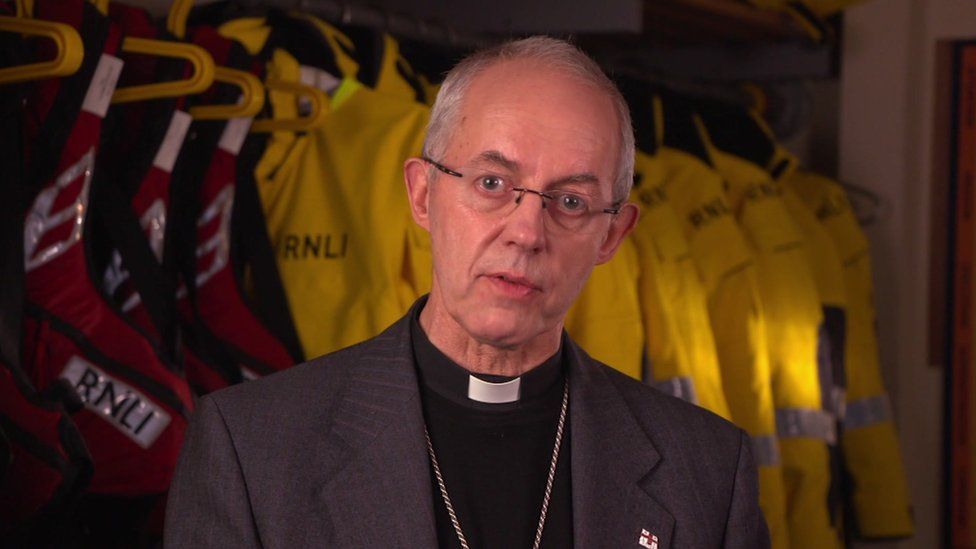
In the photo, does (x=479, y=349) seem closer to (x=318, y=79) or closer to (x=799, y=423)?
(x=318, y=79)

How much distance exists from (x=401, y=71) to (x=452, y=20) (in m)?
0.34

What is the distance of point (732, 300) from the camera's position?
271 cm

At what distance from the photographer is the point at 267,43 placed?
6.72ft

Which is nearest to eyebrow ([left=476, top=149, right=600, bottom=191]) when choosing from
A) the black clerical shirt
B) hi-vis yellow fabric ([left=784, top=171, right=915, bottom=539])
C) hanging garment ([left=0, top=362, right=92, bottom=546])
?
the black clerical shirt

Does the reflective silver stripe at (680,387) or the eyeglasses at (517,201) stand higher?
the eyeglasses at (517,201)

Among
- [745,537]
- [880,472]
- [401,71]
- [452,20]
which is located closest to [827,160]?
[880,472]

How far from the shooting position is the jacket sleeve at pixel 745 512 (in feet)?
4.61

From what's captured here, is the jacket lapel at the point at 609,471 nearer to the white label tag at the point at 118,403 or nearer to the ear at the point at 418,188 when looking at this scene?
the ear at the point at 418,188

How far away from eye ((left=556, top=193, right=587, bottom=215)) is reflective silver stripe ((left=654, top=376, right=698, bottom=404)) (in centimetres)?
118

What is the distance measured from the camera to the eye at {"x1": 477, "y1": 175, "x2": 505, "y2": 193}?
129cm

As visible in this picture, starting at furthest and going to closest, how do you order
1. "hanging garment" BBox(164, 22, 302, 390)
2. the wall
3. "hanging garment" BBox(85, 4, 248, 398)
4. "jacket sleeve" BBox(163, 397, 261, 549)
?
1. the wall
2. "hanging garment" BBox(164, 22, 302, 390)
3. "hanging garment" BBox(85, 4, 248, 398)
4. "jacket sleeve" BBox(163, 397, 261, 549)

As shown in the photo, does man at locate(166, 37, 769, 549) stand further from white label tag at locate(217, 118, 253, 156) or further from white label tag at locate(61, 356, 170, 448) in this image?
white label tag at locate(217, 118, 253, 156)

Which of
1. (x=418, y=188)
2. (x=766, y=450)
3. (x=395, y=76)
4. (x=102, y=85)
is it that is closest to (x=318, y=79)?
(x=395, y=76)

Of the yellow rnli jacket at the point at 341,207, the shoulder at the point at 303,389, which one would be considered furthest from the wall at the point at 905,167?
the shoulder at the point at 303,389
